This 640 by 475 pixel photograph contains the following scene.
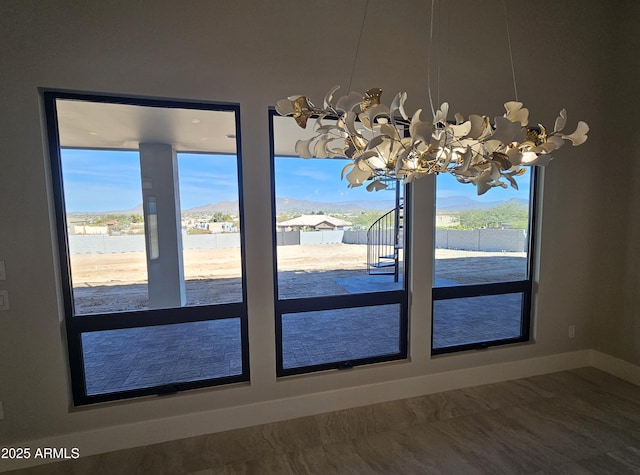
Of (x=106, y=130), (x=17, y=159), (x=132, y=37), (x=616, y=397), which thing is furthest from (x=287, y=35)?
(x=616, y=397)

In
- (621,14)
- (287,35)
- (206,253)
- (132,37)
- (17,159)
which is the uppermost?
(621,14)

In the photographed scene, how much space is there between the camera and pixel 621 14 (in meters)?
2.87

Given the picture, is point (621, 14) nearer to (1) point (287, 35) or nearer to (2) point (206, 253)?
(1) point (287, 35)

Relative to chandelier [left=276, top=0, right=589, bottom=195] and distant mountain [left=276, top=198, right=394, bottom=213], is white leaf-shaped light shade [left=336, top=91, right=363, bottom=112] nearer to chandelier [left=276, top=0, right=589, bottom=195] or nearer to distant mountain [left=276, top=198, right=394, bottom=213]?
chandelier [left=276, top=0, right=589, bottom=195]

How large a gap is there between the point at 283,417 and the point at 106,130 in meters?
2.54

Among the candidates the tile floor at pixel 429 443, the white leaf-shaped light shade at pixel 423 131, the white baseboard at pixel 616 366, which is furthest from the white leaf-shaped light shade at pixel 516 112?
the white baseboard at pixel 616 366

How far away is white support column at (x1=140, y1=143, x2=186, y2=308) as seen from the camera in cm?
227

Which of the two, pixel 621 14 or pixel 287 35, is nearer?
pixel 287 35

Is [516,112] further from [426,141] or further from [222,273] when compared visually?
[222,273]

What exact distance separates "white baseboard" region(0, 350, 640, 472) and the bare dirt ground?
0.84m

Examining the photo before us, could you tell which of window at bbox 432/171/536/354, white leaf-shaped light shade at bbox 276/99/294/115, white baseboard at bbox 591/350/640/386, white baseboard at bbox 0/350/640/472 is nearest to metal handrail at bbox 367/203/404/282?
window at bbox 432/171/536/354

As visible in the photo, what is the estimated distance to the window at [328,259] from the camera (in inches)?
97.4

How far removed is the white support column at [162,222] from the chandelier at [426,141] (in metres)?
1.44

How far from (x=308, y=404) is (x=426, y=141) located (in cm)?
230
